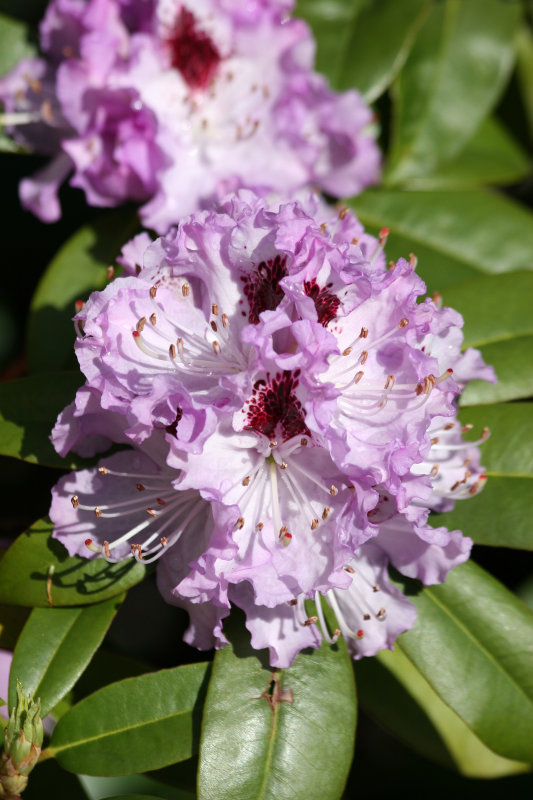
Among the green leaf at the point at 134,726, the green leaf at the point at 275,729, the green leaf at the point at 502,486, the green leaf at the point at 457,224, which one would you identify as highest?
the green leaf at the point at 457,224

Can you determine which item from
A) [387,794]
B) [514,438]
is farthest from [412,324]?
[387,794]

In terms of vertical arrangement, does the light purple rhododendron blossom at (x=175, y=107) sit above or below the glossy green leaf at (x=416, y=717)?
above

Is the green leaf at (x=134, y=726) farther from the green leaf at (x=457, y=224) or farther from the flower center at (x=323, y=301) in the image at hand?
the green leaf at (x=457, y=224)

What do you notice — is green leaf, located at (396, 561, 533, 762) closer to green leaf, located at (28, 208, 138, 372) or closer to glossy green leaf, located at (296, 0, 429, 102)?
green leaf, located at (28, 208, 138, 372)

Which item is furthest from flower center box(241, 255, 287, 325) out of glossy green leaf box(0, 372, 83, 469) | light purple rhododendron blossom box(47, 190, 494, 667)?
glossy green leaf box(0, 372, 83, 469)

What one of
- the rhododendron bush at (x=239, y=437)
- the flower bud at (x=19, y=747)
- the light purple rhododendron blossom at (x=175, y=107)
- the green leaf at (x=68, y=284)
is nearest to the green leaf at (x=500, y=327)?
the rhododendron bush at (x=239, y=437)

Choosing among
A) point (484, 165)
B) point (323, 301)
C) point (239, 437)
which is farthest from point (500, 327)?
point (484, 165)

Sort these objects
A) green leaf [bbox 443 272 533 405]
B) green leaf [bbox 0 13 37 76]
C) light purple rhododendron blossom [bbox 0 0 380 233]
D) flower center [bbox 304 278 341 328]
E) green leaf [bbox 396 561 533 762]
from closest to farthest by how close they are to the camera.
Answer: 1. flower center [bbox 304 278 341 328]
2. green leaf [bbox 396 561 533 762]
3. green leaf [bbox 443 272 533 405]
4. light purple rhododendron blossom [bbox 0 0 380 233]
5. green leaf [bbox 0 13 37 76]

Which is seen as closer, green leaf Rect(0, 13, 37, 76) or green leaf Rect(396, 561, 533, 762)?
green leaf Rect(396, 561, 533, 762)
